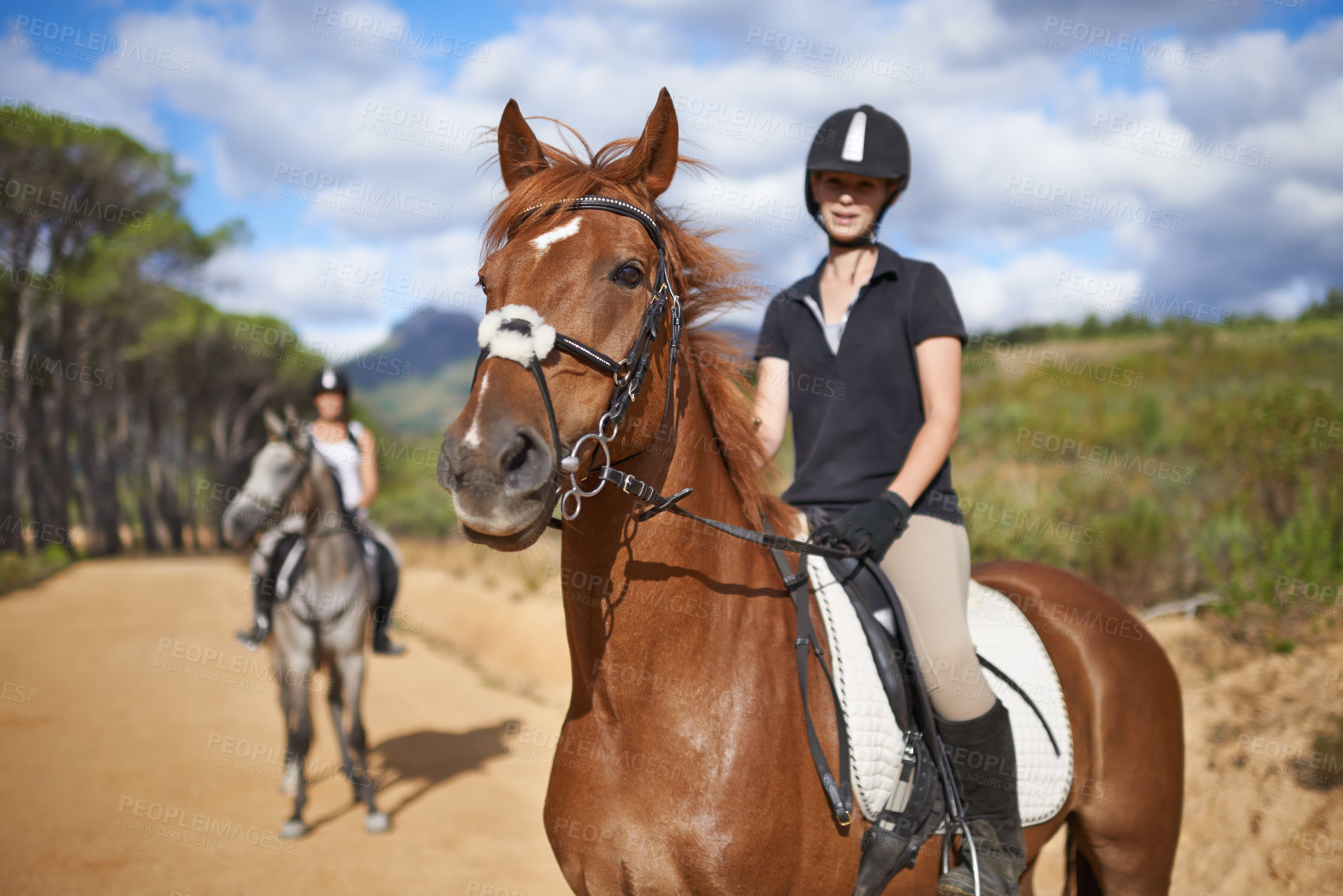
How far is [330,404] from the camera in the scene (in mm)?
7289

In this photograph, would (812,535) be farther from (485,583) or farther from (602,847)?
(485,583)

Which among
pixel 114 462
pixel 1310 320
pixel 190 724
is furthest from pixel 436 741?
pixel 1310 320

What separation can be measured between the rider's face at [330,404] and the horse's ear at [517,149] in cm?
567

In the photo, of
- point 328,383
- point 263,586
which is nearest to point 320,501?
point 263,586

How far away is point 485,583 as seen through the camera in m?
14.7

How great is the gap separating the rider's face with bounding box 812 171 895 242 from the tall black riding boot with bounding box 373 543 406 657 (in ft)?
19.0

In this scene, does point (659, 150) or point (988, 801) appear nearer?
point (659, 150)

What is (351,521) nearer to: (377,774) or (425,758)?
(377,774)

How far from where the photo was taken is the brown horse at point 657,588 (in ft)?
5.91

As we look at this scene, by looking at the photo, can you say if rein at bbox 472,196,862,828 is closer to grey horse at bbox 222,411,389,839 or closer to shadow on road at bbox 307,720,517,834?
grey horse at bbox 222,411,389,839

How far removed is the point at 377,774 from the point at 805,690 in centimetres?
668

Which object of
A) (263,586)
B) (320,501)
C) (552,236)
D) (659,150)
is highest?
(659,150)

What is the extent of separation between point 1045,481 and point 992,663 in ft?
39.7

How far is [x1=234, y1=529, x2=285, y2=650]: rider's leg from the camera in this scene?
651 cm
